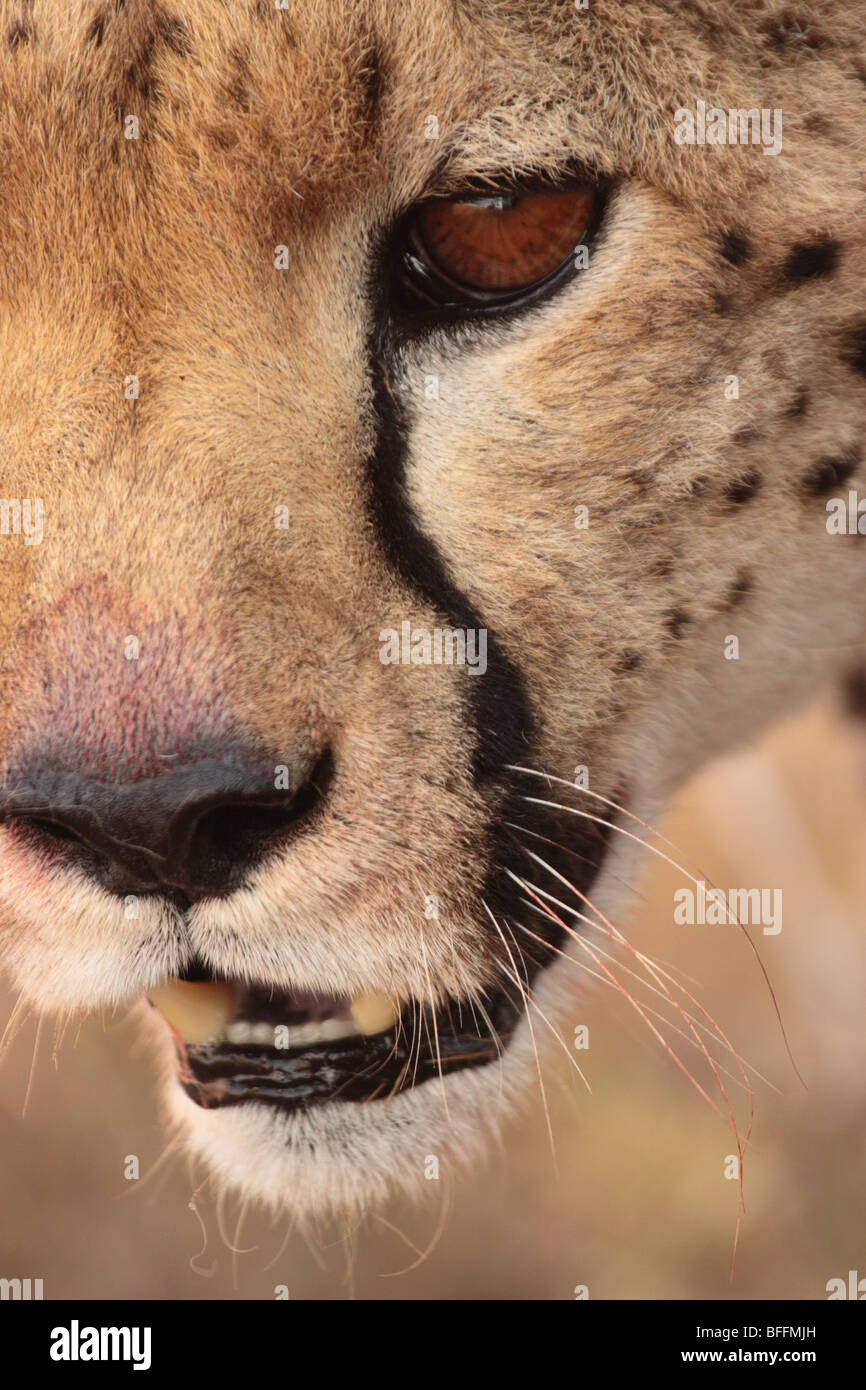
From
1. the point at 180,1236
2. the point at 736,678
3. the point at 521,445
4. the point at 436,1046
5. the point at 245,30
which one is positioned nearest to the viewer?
the point at 245,30

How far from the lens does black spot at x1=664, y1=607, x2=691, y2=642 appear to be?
1.46m

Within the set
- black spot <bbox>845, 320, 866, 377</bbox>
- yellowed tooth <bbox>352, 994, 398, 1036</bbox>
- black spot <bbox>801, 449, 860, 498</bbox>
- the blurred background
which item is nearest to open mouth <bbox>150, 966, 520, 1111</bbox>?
yellowed tooth <bbox>352, 994, 398, 1036</bbox>

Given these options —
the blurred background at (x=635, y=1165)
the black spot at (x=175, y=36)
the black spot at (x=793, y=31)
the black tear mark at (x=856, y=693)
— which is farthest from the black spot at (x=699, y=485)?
the blurred background at (x=635, y=1165)

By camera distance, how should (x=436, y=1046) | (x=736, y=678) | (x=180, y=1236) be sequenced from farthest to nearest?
(x=180, y=1236), (x=736, y=678), (x=436, y=1046)

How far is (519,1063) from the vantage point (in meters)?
1.63

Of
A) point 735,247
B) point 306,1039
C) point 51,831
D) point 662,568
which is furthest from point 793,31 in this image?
point 306,1039

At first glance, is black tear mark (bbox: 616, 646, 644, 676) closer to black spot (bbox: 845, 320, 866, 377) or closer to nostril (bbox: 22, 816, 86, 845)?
black spot (bbox: 845, 320, 866, 377)

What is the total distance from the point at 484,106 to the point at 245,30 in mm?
216

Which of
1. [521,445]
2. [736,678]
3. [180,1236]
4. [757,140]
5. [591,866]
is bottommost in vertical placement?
[180,1236]

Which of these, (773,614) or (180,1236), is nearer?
(773,614)

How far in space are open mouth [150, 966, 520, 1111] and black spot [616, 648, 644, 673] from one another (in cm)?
37

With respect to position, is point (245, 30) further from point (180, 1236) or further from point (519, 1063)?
point (180, 1236)

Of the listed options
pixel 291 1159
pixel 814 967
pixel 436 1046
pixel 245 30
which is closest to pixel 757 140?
pixel 245 30

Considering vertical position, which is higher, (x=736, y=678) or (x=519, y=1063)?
(x=736, y=678)
